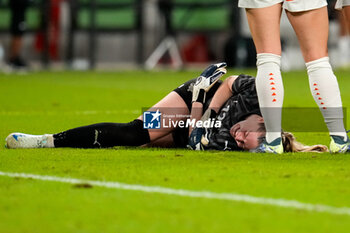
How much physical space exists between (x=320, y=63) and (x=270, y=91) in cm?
34

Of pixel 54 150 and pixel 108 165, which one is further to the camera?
pixel 54 150

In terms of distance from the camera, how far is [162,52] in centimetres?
1973

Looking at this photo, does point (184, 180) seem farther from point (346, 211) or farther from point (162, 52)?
point (162, 52)

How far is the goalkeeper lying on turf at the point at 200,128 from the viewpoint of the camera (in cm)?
539

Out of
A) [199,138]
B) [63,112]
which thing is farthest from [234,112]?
[63,112]

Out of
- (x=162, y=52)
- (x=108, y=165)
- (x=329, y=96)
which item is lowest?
(x=162, y=52)

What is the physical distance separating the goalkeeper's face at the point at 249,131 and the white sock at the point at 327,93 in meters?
0.41

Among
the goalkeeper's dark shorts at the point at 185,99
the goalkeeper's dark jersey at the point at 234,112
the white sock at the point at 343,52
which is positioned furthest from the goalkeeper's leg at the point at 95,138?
the white sock at the point at 343,52

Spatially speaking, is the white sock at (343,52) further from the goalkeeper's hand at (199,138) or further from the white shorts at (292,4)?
the white shorts at (292,4)

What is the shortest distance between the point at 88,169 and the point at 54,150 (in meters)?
0.86

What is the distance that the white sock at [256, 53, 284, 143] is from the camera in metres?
5.12

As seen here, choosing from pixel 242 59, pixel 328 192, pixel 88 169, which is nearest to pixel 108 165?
pixel 88 169

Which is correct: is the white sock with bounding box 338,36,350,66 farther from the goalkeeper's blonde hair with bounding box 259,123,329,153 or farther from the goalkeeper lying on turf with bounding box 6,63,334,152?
the goalkeeper's blonde hair with bounding box 259,123,329,153

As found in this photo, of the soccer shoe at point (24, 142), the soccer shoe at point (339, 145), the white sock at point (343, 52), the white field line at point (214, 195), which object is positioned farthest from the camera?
the white sock at point (343, 52)
